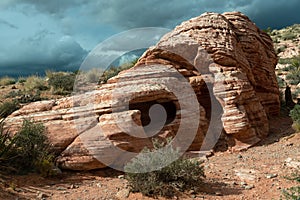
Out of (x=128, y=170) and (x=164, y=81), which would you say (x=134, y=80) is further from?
(x=128, y=170)

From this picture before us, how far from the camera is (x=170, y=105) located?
30.0ft

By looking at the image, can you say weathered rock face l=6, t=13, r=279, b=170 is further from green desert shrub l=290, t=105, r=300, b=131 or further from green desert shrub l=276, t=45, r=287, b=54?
green desert shrub l=276, t=45, r=287, b=54

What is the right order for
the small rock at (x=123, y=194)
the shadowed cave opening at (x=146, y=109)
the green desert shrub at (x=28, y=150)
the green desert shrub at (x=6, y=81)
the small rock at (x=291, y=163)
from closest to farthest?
1. the small rock at (x=123, y=194)
2. the small rock at (x=291, y=163)
3. the green desert shrub at (x=28, y=150)
4. the shadowed cave opening at (x=146, y=109)
5. the green desert shrub at (x=6, y=81)

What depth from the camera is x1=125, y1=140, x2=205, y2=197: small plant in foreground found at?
5.90m

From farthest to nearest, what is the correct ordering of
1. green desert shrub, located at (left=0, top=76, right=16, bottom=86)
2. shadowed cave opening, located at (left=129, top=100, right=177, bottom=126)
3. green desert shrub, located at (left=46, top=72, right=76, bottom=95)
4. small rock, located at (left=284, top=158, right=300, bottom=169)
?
green desert shrub, located at (left=0, top=76, right=16, bottom=86)
green desert shrub, located at (left=46, top=72, right=76, bottom=95)
shadowed cave opening, located at (left=129, top=100, right=177, bottom=126)
small rock, located at (left=284, top=158, right=300, bottom=169)

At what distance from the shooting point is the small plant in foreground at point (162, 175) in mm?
5898

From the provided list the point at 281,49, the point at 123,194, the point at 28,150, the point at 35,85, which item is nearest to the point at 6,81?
the point at 35,85

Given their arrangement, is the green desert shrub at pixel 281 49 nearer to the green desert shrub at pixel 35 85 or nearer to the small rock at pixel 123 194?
the green desert shrub at pixel 35 85

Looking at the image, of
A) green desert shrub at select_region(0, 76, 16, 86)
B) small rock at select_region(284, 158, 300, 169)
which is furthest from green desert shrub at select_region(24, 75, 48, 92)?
small rock at select_region(284, 158, 300, 169)

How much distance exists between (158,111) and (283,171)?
3.61m

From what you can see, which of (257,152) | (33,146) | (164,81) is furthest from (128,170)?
(257,152)


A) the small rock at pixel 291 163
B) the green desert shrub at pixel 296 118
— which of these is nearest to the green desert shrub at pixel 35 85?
the green desert shrub at pixel 296 118

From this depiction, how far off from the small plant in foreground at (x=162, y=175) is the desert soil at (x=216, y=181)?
0.18 m

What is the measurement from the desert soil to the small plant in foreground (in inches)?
7.1
